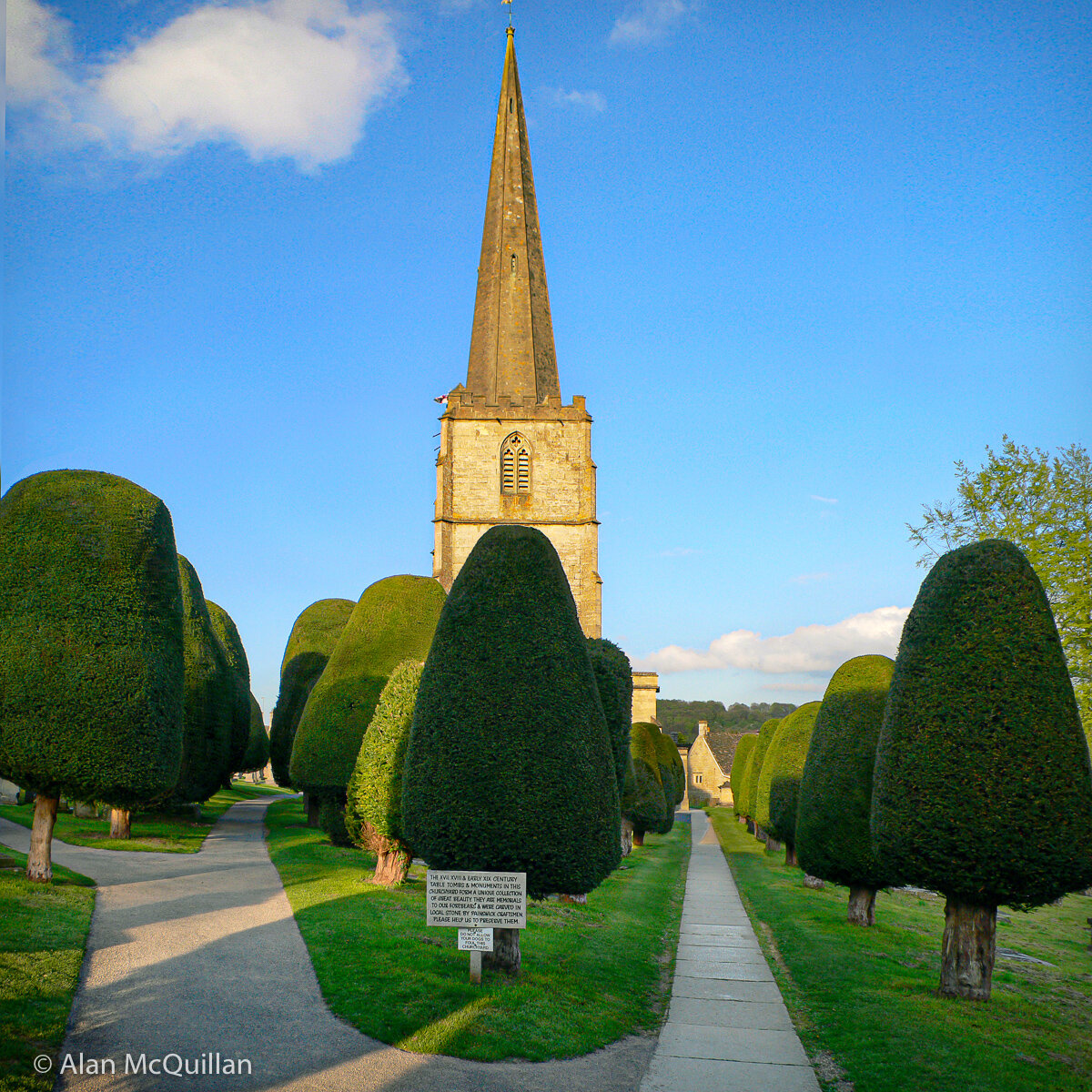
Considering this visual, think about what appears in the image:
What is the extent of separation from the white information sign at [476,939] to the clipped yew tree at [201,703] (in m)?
16.0

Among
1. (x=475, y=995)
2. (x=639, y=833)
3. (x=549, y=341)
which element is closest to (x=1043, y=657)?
(x=475, y=995)

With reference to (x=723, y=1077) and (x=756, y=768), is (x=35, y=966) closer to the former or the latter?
(x=723, y=1077)

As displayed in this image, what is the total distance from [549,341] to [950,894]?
45.3 meters

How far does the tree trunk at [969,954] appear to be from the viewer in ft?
33.0

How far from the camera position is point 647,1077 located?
24.9 feet

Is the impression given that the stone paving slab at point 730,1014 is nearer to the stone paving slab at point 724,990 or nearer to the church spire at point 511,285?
the stone paving slab at point 724,990

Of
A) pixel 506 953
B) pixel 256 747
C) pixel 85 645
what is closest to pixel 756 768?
pixel 256 747

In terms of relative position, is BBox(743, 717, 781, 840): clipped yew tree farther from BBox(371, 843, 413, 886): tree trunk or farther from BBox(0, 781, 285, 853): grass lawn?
BBox(0, 781, 285, 853): grass lawn

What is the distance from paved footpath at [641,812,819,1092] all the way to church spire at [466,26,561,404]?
38.0 m

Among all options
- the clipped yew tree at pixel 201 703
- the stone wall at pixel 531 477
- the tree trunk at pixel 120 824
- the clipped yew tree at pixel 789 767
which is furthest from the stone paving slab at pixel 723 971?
the stone wall at pixel 531 477

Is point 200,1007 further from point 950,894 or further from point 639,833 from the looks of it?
point 639,833

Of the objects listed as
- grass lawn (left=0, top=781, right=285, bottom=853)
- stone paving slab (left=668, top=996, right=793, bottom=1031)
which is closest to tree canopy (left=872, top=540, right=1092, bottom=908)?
stone paving slab (left=668, top=996, right=793, bottom=1031)

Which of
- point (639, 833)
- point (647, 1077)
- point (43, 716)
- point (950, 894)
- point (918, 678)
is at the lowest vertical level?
point (639, 833)

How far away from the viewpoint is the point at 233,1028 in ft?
25.2
